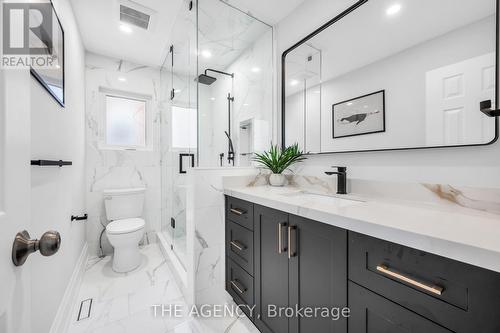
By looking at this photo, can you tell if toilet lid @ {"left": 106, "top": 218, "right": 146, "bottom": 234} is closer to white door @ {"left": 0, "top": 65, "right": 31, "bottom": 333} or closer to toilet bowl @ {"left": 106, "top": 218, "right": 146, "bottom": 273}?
toilet bowl @ {"left": 106, "top": 218, "right": 146, "bottom": 273}

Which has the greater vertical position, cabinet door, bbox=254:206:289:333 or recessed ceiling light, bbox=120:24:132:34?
recessed ceiling light, bbox=120:24:132:34

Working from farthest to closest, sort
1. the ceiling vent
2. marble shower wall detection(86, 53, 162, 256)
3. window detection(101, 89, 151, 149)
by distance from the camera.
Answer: window detection(101, 89, 151, 149) < marble shower wall detection(86, 53, 162, 256) < the ceiling vent

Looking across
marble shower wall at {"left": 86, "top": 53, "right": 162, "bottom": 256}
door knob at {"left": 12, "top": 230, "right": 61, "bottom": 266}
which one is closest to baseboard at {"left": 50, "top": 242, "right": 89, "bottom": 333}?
marble shower wall at {"left": 86, "top": 53, "right": 162, "bottom": 256}

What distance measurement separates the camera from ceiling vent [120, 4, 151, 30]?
1.80 meters

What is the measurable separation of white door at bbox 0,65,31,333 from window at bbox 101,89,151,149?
2445 mm

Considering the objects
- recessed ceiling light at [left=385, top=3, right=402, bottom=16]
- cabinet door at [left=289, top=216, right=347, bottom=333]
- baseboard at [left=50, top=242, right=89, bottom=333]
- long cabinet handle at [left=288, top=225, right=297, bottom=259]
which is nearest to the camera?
cabinet door at [left=289, top=216, right=347, bottom=333]

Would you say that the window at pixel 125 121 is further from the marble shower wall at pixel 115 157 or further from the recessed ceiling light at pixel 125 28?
the recessed ceiling light at pixel 125 28

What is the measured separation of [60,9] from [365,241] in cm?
232

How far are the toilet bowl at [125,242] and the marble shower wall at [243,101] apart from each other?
112cm

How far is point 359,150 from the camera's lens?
1.29 m

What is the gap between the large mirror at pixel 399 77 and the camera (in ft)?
2.93

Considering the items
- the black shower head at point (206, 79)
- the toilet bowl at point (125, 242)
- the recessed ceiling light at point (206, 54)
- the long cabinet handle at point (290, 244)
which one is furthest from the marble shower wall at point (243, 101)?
the toilet bowl at point (125, 242)

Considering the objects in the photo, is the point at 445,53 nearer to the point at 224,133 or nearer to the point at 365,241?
the point at 365,241

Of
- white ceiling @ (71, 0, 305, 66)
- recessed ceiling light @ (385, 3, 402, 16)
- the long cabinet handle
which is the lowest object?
the long cabinet handle
